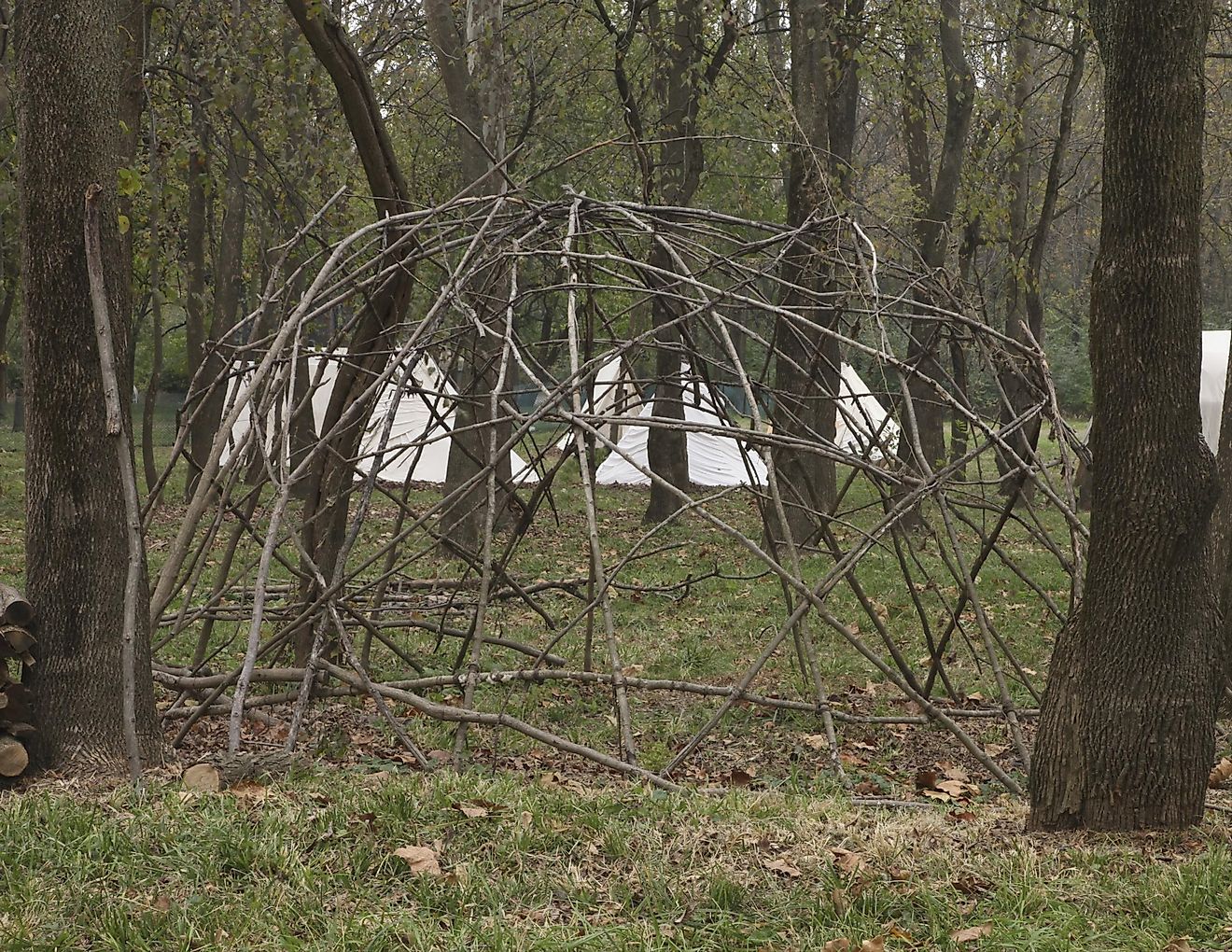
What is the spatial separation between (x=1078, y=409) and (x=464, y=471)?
27224 mm

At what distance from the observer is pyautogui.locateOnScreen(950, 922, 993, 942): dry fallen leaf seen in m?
2.94

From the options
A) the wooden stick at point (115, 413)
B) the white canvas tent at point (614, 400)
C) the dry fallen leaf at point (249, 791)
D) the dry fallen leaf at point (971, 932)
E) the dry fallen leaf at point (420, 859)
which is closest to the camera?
the dry fallen leaf at point (971, 932)

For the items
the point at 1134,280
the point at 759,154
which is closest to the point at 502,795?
A: the point at 1134,280

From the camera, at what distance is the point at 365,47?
16344 mm

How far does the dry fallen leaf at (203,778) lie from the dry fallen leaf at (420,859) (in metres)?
1.03

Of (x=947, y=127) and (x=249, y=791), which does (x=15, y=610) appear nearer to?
(x=249, y=791)

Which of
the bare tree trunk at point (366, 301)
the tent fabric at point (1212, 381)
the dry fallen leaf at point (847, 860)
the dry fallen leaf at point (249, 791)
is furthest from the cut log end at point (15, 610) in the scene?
the tent fabric at point (1212, 381)

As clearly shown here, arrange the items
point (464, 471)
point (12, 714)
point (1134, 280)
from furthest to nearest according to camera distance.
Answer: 1. point (464, 471)
2. point (12, 714)
3. point (1134, 280)

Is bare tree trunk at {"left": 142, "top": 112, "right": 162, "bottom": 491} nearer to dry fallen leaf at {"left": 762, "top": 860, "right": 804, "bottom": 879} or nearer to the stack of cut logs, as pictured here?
the stack of cut logs

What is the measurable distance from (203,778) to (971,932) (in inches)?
97.9

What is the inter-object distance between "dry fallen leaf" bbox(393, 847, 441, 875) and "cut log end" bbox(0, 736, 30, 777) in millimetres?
1863

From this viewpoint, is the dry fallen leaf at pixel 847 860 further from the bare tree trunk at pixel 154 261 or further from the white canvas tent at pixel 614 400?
the bare tree trunk at pixel 154 261

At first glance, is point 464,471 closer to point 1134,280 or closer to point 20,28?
point 20,28

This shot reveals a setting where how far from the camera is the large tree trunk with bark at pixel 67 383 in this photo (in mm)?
4562
